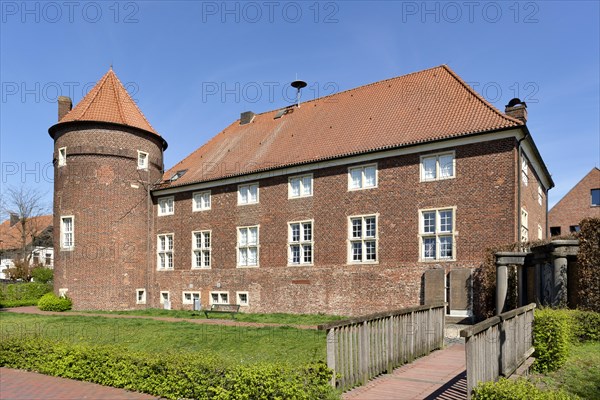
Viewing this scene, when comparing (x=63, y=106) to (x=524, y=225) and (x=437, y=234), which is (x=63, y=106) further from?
(x=524, y=225)

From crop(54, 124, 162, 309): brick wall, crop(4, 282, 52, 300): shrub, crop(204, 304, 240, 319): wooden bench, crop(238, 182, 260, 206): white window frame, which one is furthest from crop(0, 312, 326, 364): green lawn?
crop(4, 282, 52, 300): shrub

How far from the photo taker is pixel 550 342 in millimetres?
9625

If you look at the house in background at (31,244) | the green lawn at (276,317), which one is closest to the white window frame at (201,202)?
the green lawn at (276,317)

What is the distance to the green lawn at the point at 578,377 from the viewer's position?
817 centimetres

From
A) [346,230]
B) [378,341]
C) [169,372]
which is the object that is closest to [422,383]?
[378,341]

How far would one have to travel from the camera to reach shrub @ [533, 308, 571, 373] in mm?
9539

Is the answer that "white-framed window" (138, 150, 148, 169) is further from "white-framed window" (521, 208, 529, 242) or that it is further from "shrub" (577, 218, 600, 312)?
"shrub" (577, 218, 600, 312)

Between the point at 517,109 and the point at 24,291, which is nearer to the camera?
the point at 517,109

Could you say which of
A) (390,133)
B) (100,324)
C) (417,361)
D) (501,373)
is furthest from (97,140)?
(501,373)

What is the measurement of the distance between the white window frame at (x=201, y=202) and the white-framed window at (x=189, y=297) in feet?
14.8

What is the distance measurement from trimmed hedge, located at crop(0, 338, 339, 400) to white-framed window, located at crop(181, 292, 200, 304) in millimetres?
14813

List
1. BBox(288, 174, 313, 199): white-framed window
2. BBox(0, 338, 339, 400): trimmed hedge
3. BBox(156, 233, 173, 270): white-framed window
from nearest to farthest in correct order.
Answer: BBox(0, 338, 339, 400): trimmed hedge, BBox(288, 174, 313, 199): white-framed window, BBox(156, 233, 173, 270): white-framed window

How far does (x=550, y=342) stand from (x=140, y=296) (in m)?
24.2

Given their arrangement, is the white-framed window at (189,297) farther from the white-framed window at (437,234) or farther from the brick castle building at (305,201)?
the white-framed window at (437,234)
